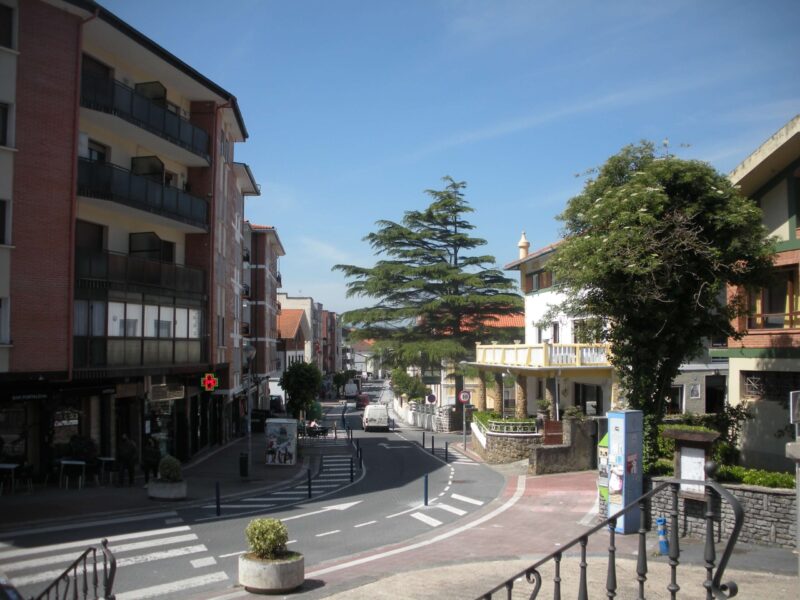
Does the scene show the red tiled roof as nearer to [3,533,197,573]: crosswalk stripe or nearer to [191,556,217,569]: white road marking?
[3,533,197,573]: crosswalk stripe

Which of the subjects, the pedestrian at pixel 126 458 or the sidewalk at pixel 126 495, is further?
the pedestrian at pixel 126 458

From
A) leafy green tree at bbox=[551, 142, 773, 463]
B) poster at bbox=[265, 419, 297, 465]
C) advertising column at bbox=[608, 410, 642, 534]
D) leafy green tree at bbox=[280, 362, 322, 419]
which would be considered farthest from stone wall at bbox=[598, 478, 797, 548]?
leafy green tree at bbox=[280, 362, 322, 419]

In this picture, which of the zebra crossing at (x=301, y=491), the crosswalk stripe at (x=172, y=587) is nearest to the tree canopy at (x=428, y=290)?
the zebra crossing at (x=301, y=491)

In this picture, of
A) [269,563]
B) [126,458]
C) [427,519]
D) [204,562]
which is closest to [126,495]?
[126,458]

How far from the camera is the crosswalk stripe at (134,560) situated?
12.5m

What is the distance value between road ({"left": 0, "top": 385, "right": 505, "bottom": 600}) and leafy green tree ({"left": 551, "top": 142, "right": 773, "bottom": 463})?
6321mm

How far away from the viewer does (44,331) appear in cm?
→ 2020

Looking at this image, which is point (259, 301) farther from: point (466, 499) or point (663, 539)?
point (663, 539)

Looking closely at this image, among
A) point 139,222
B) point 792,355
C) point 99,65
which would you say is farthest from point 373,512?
point 99,65

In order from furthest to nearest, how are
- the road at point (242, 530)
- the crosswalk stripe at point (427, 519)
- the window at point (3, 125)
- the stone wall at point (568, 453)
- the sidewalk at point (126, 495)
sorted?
1. the stone wall at point (568, 453)
2. the window at point (3, 125)
3. the crosswalk stripe at point (427, 519)
4. the sidewalk at point (126, 495)
5. the road at point (242, 530)

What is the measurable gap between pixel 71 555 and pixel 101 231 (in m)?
13.0

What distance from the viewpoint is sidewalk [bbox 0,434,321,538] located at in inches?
695

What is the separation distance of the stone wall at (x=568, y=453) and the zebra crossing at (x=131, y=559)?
1369 cm

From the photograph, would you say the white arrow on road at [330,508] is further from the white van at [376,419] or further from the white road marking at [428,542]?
the white van at [376,419]
